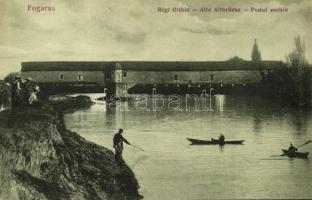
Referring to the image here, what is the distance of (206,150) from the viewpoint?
11.5ft

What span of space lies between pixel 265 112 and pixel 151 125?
0.93 metres

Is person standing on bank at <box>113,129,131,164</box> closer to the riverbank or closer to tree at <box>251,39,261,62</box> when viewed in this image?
the riverbank

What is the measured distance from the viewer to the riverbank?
335cm

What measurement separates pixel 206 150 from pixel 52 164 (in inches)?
45.4

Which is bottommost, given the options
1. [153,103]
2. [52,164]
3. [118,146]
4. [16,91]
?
[52,164]

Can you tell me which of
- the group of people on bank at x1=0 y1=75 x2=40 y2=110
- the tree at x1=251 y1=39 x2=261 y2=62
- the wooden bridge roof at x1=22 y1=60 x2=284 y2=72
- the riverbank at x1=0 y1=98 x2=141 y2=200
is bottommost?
the riverbank at x1=0 y1=98 x2=141 y2=200

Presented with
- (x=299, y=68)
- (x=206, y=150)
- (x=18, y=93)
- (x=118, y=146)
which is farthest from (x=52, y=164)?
(x=299, y=68)

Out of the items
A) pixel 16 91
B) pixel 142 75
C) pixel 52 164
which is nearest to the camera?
pixel 52 164

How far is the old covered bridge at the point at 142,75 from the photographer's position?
142 inches

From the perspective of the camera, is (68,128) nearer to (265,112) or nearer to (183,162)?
(183,162)

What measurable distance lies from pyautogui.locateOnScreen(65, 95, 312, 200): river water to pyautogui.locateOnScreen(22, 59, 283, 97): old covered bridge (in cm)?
18

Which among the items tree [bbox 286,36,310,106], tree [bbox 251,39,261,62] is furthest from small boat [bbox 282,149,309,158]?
tree [bbox 251,39,261,62]

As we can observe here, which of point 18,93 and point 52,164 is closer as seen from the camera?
point 52,164

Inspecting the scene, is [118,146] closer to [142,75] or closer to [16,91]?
[142,75]
